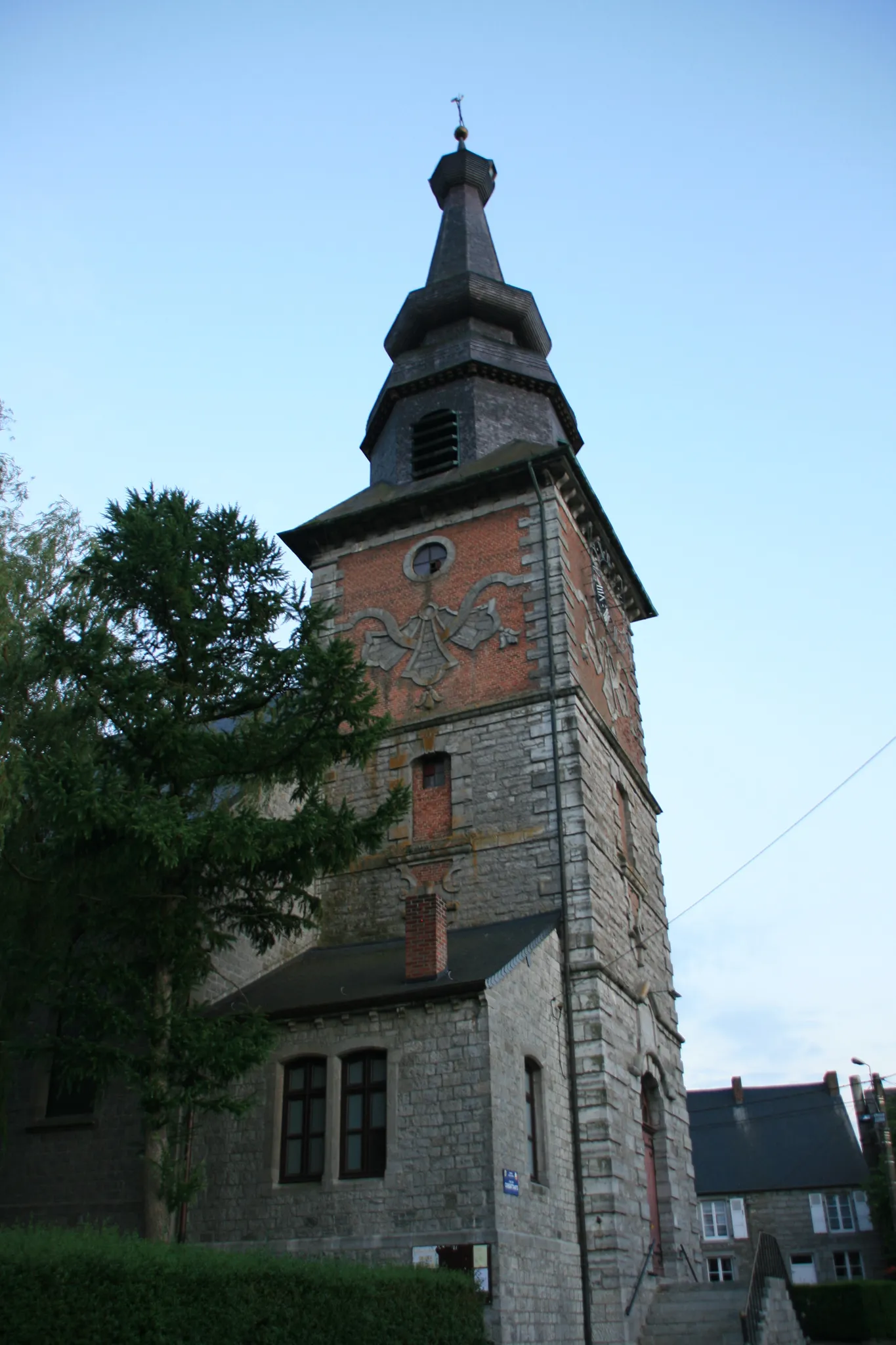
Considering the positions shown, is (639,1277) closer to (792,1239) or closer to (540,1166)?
(540,1166)

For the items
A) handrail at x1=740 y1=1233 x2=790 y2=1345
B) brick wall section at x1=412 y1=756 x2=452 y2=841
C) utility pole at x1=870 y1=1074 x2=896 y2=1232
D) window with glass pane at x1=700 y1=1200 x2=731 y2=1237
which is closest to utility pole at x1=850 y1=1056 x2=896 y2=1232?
utility pole at x1=870 y1=1074 x2=896 y2=1232

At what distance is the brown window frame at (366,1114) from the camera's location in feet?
41.9

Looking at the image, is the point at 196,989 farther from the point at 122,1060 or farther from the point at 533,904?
the point at 533,904

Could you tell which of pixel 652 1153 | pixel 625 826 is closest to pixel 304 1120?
pixel 652 1153

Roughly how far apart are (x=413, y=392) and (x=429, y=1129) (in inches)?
585

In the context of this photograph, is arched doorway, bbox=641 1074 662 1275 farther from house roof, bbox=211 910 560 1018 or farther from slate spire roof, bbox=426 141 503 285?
slate spire roof, bbox=426 141 503 285

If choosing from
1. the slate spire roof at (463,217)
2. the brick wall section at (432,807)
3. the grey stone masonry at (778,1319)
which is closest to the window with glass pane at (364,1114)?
the brick wall section at (432,807)

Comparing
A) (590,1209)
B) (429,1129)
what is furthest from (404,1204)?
(590,1209)

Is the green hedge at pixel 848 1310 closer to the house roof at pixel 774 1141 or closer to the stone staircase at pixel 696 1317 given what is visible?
the house roof at pixel 774 1141

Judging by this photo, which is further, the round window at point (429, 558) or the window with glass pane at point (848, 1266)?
the window with glass pane at point (848, 1266)

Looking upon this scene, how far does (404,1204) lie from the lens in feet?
40.1

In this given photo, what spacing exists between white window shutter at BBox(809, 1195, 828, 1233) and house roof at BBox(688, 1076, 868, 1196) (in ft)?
1.17

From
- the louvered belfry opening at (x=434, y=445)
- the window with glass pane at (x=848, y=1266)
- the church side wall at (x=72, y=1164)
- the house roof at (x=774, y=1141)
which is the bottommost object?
the window with glass pane at (x=848, y=1266)

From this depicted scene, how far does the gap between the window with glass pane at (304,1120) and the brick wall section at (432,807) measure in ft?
15.1
